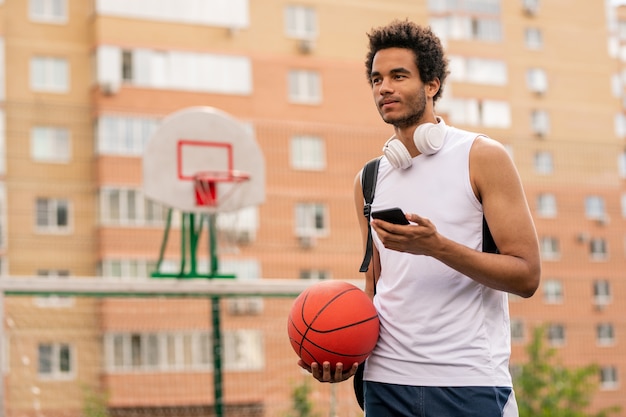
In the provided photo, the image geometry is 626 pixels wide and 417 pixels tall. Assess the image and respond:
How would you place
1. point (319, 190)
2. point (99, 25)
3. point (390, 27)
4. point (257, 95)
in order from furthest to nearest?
point (257, 95) → point (99, 25) → point (319, 190) → point (390, 27)

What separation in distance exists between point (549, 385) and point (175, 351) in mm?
5992

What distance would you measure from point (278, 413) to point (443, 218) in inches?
306

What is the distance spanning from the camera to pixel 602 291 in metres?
13.0

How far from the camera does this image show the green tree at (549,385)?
1593cm

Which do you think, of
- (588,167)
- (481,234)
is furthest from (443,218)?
(588,167)

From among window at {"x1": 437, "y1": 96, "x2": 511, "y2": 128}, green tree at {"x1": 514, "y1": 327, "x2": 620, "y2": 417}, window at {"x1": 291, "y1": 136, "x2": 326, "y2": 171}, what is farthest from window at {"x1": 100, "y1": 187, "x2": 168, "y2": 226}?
window at {"x1": 291, "y1": 136, "x2": 326, "y2": 171}

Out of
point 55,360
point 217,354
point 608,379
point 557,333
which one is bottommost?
point 608,379

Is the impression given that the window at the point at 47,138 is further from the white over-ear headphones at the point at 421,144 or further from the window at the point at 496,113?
the window at the point at 496,113

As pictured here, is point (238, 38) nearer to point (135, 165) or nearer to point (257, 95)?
point (257, 95)

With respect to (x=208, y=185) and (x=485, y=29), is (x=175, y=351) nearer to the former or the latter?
(x=208, y=185)

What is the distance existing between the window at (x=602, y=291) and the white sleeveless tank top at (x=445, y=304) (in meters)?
9.87

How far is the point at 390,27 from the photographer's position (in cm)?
349

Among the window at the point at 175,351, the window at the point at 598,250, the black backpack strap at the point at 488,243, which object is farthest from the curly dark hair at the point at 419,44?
the window at the point at 598,250

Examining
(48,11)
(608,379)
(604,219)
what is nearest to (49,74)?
(48,11)
